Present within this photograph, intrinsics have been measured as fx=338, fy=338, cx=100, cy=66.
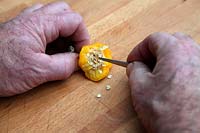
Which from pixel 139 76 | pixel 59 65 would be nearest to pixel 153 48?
pixel 139 76

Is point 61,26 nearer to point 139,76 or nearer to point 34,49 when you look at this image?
point 34,49

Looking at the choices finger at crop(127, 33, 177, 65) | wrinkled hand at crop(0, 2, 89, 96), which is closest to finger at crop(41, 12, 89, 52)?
wrinkled hand at crop(0, 2, 89, 96)

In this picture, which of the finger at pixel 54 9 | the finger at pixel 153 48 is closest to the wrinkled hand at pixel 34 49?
the finger at pixel 54 9

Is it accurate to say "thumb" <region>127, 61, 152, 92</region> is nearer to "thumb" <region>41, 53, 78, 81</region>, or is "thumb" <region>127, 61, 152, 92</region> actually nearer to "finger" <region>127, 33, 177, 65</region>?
"finger" <region>127, 33, 177, 65</region>

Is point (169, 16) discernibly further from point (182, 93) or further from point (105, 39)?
point (182, 93)

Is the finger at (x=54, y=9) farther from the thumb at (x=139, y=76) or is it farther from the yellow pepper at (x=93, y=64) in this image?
the thumb at (x=139, y=76)

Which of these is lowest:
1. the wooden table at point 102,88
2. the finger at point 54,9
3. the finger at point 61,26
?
the wooden table at point 102,88

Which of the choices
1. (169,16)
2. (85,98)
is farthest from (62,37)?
(169,16)
